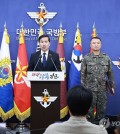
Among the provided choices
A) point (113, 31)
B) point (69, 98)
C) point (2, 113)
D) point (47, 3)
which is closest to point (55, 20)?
point (47, 3)

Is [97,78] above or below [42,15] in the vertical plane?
below

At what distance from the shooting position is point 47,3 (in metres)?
5.58

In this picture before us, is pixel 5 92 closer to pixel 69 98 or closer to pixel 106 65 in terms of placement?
pixel 106 65

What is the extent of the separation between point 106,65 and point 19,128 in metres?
1.64

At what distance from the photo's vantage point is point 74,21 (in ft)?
18.1

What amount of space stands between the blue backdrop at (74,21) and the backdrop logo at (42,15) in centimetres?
6

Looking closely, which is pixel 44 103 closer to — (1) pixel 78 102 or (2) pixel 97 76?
(2) pixel 97 76

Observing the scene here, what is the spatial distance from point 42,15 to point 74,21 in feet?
1.77

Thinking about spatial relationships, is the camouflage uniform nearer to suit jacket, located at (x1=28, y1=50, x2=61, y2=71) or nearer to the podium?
suit jacket, located at (x1=28, y1=50, x2=61, y2=71)

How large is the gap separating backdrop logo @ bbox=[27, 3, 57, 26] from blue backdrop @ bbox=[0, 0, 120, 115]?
58 millimetres

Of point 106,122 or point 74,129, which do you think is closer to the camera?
point 74,129

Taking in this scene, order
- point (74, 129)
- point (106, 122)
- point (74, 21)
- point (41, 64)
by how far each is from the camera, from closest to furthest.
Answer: point (74, 129) < point (106, 122) < point (41, 64) < point (74, 21)

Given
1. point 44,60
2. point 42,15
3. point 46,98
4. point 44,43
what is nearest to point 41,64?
point 44,60

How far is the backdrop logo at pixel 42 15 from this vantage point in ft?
18.1
